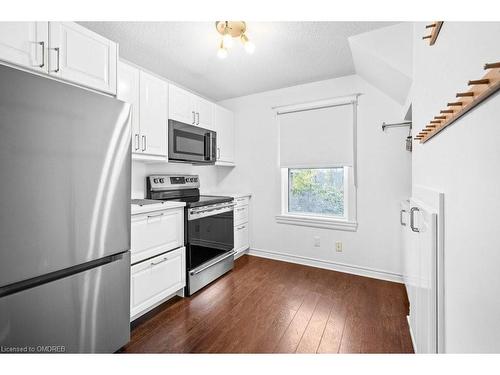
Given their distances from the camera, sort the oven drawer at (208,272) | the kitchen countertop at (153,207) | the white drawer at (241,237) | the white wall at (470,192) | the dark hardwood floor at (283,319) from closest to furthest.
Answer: the white wall at (470,192)
the dark hardwood floor at (283,319)
the kitchen countertop at (153,207)
the oven drawer at (208,272)
the white drawer at (241,237)

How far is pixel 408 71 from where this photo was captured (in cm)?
183

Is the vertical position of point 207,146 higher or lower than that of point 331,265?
higher

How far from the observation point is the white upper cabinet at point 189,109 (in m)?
2.49

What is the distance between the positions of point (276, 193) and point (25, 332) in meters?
2.73

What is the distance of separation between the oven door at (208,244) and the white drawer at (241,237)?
288 mm

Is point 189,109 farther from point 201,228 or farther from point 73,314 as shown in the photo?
point 73,314

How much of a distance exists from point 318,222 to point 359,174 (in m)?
0.79

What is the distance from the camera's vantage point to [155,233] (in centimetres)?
192

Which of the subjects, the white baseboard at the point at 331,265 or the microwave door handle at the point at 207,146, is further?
the microwave door handle at the point at 207,146

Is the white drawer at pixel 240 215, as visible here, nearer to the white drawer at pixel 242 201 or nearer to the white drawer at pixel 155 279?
the white drawer at pixel 242 201

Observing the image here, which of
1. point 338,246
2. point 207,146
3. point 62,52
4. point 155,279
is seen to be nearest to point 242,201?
point 207,146

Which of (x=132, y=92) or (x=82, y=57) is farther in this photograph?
(x=132, y=92)

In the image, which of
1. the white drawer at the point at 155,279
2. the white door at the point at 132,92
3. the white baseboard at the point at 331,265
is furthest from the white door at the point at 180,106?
the white baseboard at the point at 331,265
